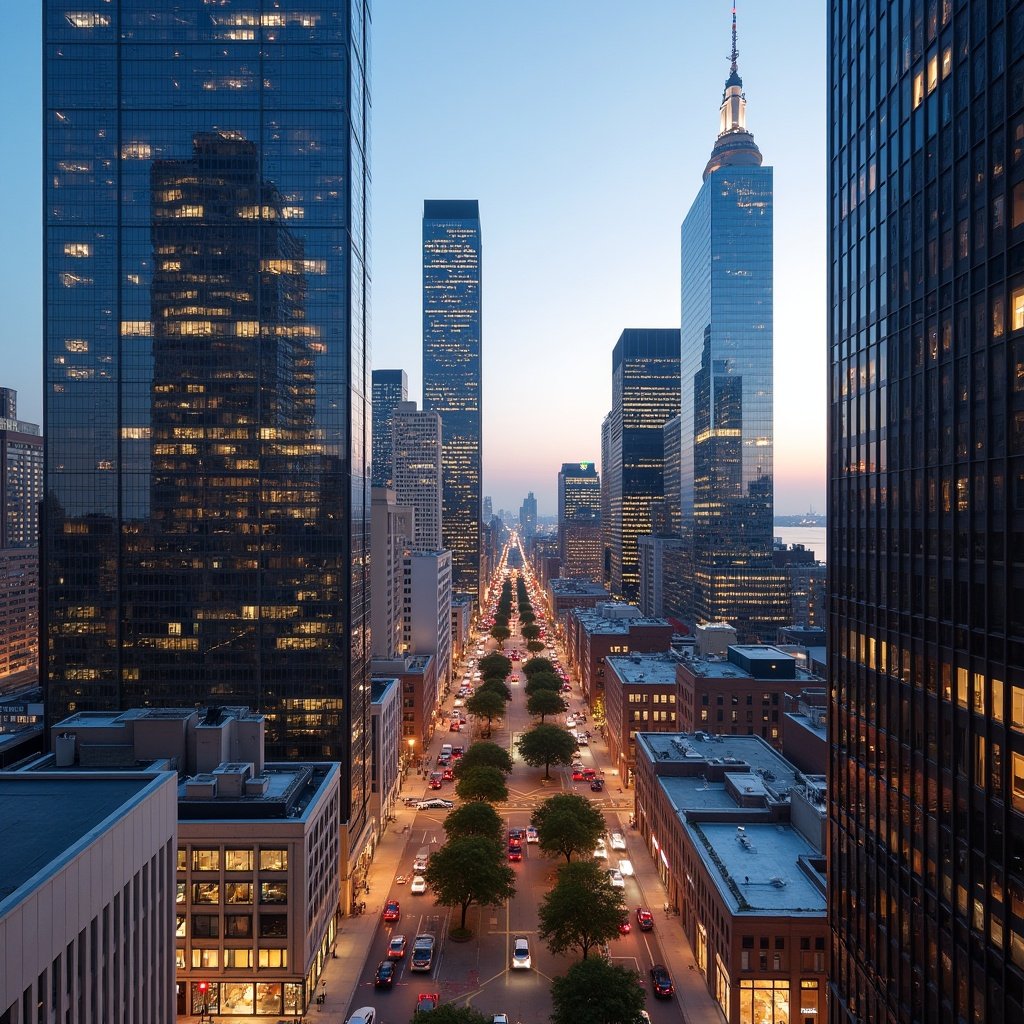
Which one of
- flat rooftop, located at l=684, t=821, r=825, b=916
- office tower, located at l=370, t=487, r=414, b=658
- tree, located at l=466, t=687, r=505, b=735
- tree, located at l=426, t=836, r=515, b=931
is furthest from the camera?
tree, located at l=466, t=687, r=505, b=735

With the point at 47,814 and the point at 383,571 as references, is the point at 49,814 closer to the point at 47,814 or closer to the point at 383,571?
the point at 47,814

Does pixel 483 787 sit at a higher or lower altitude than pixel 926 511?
lower

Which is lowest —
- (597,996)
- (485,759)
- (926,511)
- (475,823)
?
A: (485,759)

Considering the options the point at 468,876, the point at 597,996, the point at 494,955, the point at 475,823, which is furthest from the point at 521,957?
the point at 475,823

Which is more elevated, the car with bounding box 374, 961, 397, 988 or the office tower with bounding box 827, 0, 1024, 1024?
the office tower with bounding box 827, 0, 1024, 1024

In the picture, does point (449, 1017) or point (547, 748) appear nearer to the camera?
point (449, 1017)

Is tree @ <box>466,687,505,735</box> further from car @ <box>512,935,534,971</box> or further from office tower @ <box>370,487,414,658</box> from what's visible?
car @ <box>512,935,534,971</box>

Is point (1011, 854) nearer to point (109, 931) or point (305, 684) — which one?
point (109, 931)

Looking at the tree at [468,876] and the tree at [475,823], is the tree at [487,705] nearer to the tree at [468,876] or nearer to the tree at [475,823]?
the tree at [475,823]

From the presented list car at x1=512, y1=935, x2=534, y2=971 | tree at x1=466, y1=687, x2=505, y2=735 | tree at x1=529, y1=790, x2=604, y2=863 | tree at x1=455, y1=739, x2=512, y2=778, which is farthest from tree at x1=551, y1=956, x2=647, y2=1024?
tree at x1=466, y1=687, x2=505, y2=735
